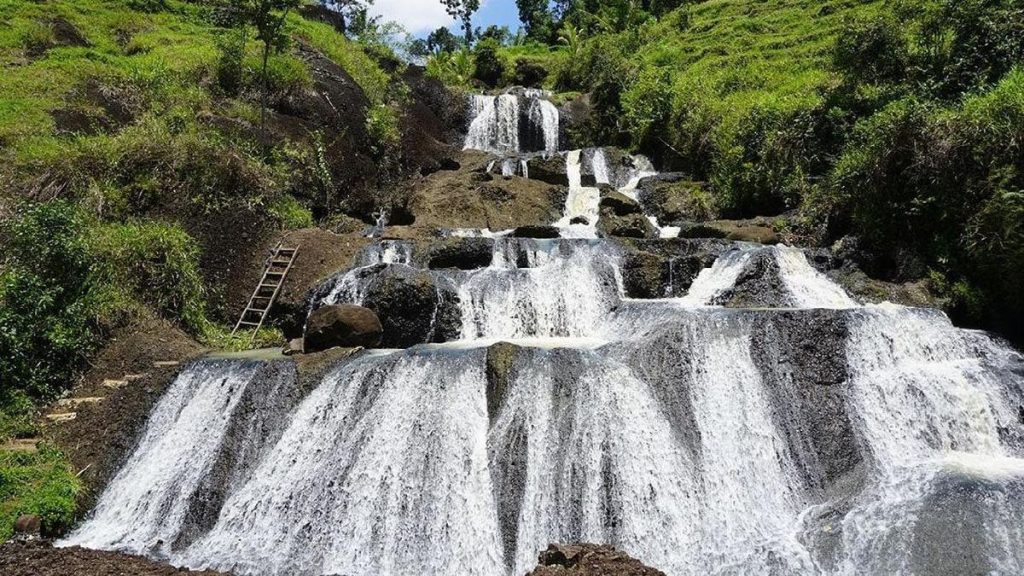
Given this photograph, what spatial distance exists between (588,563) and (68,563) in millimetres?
6216

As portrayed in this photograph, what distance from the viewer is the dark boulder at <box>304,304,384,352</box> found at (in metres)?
11.5

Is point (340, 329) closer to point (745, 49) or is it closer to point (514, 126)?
point (514, 126)

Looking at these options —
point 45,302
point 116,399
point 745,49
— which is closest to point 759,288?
point 116,399

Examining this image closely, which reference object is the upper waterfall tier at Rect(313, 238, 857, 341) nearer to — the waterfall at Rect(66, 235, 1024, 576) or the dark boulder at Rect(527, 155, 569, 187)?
the waterfall at Rect(66, 235, 1024, 576)

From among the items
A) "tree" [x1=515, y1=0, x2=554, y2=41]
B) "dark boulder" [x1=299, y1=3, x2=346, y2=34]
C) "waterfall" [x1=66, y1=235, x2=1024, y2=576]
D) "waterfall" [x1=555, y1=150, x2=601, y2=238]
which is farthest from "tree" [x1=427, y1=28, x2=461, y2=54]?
"waterfall" [x1=66, y1=235, x2=1024, y2=576]

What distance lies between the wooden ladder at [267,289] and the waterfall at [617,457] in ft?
11.8

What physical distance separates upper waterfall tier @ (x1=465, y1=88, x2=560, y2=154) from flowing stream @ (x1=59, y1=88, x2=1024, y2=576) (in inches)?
764

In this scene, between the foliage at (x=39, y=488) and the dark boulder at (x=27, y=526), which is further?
the foliage at (x=39, y=488)

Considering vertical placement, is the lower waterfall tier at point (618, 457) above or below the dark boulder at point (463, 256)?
below

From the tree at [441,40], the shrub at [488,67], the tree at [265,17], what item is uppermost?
the tree at [441,40]

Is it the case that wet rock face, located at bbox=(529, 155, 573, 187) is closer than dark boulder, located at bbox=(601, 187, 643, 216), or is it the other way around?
dark boulder, located at bbox=(601, 187, 643, 216)

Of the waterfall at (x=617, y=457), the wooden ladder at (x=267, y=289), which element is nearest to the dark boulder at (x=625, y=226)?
the waterfall at (x=617, y=457)

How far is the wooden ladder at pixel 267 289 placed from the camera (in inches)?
557

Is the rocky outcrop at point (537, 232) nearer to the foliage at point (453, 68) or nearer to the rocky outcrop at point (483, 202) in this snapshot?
the rocky outcrop at point (483, 202)
